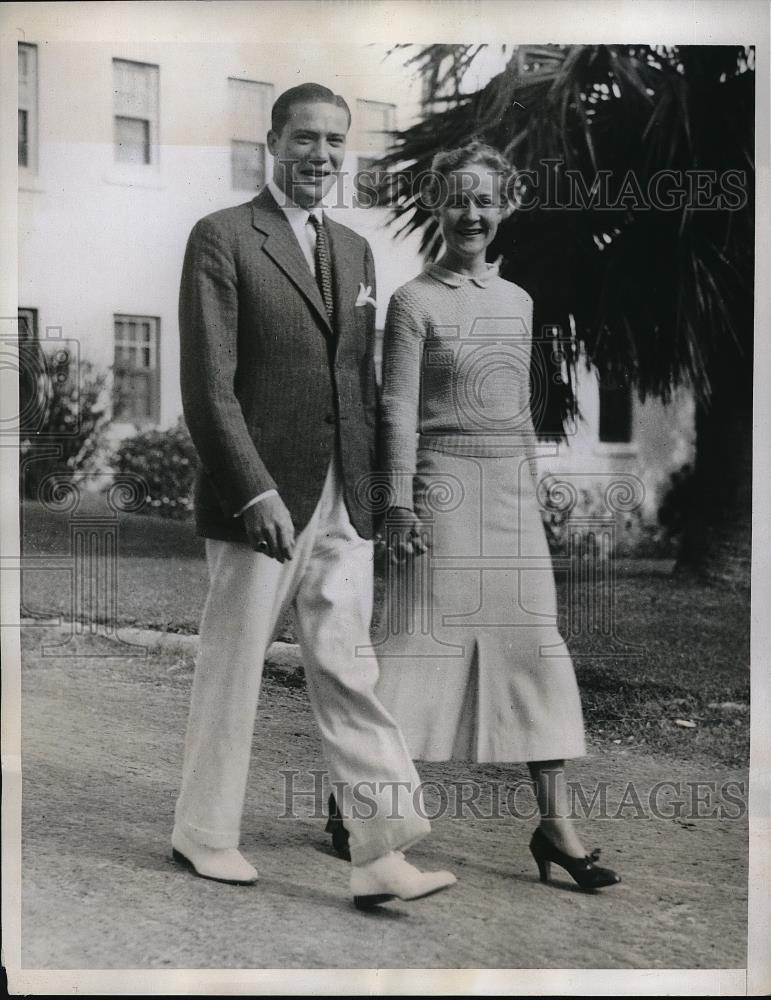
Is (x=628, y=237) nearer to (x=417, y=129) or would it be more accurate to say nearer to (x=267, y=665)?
(x=417, y=129)

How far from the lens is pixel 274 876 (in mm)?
4520

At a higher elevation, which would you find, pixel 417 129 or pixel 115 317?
pixel 417 129

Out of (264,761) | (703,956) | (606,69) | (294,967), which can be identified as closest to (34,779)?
(264,761)

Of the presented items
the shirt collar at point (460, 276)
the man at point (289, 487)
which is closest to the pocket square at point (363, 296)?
the man at point (289, 487)

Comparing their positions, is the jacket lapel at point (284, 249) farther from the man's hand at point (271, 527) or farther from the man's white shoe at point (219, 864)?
the man's white shoe at point (219, 864)

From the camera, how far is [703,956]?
181 inches

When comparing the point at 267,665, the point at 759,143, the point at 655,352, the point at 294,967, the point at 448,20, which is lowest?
the point at 294,967

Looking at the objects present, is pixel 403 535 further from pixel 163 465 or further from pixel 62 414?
pixel 62 414

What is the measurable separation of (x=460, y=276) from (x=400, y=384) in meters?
0.44

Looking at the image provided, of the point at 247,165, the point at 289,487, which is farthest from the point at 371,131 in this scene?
the point at 289,487

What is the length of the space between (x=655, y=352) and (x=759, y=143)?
836 millimetres

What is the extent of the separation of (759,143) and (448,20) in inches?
47.2

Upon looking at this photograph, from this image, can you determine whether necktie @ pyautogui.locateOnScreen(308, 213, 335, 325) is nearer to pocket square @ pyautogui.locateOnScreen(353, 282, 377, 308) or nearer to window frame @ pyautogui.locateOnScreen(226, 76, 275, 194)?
pocket square @ pyautogui.locateOnScreen(353, 282, 377, 308)

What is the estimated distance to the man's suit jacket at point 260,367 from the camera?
173 inches
